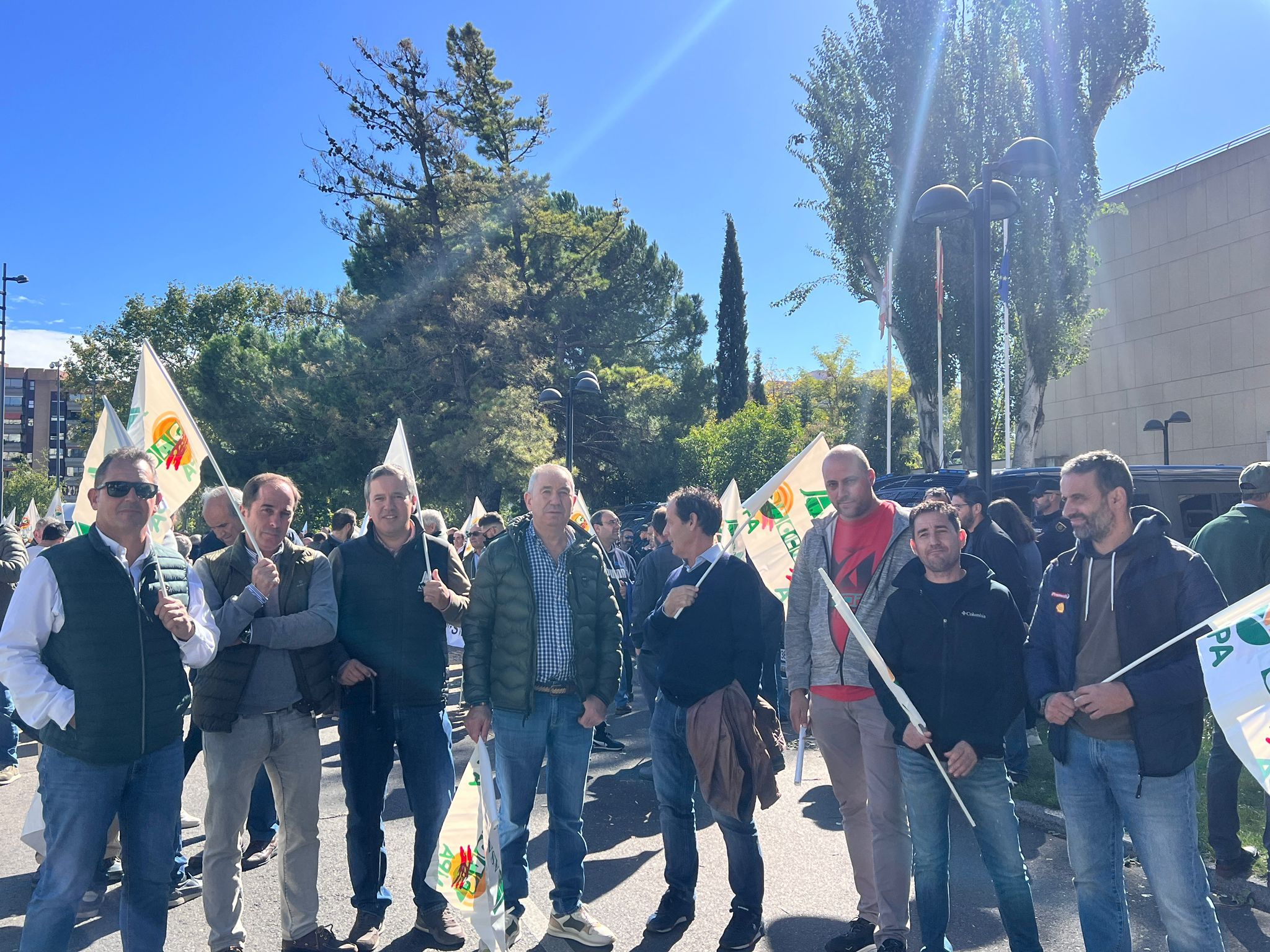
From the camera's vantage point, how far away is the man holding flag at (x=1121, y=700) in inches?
125

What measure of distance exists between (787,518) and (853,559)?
1.87 meters

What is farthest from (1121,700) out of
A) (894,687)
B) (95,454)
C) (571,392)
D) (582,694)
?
(571,392)

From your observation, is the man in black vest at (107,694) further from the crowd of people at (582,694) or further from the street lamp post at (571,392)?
the street lamp post at (571,392)

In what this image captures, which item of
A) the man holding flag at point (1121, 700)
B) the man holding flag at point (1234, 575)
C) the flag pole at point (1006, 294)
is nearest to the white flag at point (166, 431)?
the man holding flag at point (1121, 700)

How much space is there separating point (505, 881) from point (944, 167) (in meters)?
24.5

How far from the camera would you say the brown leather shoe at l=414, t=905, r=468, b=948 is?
4137 millimetres

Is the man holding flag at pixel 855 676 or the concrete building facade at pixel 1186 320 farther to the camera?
the concrete building facade at pixel 1186 320

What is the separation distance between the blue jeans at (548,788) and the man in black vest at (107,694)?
1334mm

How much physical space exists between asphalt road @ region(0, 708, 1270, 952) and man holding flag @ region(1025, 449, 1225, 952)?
955 mm

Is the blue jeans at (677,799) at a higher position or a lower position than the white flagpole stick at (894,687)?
lower

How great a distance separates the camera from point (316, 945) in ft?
13.1

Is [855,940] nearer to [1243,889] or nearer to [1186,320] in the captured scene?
[1243,889]

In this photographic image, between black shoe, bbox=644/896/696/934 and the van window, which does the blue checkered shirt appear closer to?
black shoe, bbox=644/896/696/934

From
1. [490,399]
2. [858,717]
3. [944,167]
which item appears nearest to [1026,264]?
[944,167]
